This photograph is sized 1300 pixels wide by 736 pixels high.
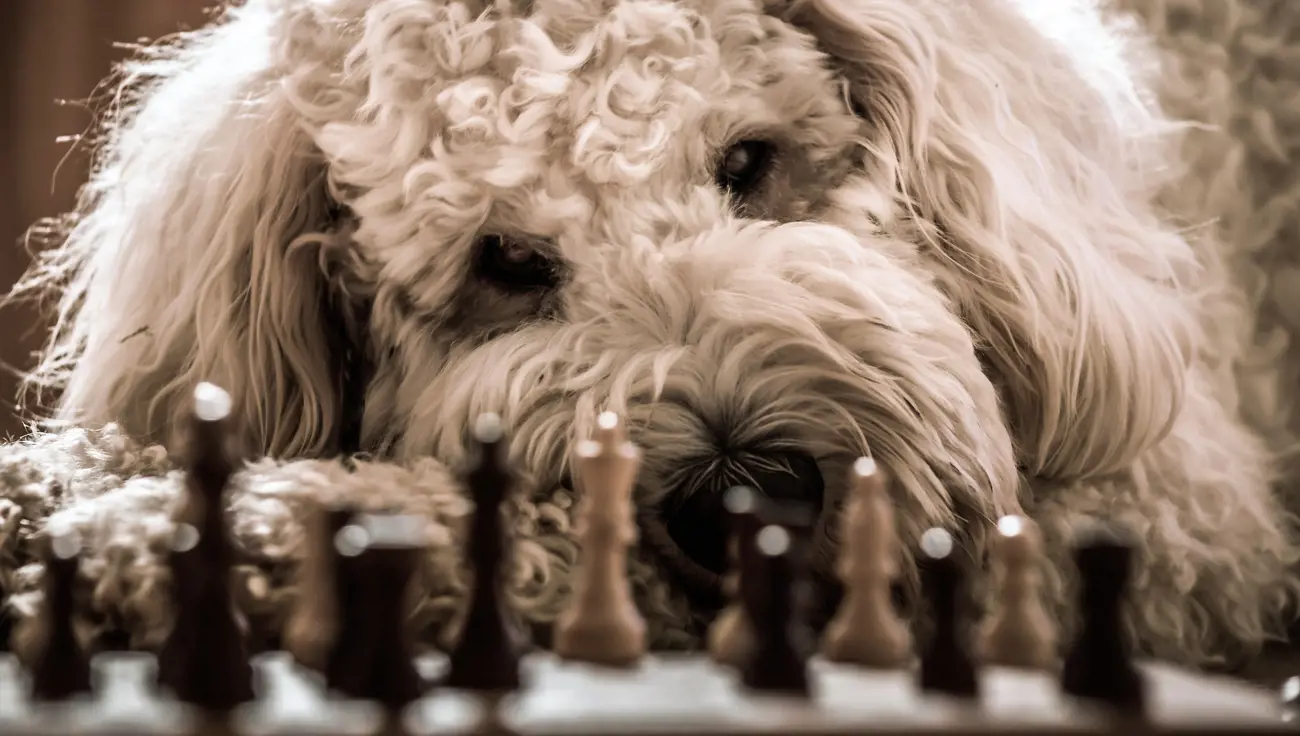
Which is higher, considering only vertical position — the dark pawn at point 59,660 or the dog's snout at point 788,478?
the dark pawn at point 59,660

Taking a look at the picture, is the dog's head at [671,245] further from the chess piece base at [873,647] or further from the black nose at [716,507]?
the chess piece base at [873,647]

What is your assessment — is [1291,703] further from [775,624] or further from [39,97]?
[39,97]

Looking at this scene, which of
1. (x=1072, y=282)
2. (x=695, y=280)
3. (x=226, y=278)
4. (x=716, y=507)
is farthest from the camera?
(x=226, y=278)

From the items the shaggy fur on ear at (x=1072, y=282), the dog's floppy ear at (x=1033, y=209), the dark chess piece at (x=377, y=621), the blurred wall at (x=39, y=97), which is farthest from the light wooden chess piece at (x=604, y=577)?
the blurred wall at (x=39, y=97)

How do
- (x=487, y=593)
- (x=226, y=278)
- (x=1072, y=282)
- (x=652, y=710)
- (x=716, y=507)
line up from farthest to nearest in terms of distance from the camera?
(x=226, y=278) < (x=1072, y=282) < (x=716, y=507) < (x=487, y=593) < (x=652, y=710)

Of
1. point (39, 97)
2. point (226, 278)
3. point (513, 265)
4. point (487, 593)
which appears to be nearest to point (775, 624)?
point (487, 593)
